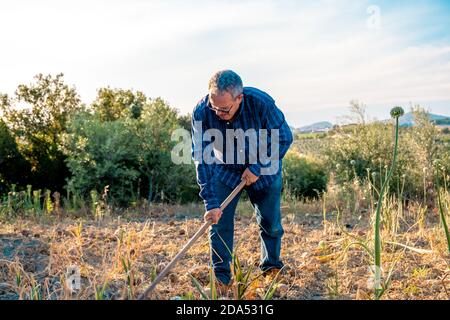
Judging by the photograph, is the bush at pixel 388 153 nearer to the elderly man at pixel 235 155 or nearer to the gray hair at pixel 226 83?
the elderly man at pixel 235 155

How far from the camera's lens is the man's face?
10.7 feet

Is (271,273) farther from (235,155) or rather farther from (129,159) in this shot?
(129,159)

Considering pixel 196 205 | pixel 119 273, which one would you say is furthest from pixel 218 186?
pixel 196 205

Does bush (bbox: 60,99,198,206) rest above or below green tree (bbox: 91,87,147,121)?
below

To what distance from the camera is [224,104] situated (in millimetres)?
3283

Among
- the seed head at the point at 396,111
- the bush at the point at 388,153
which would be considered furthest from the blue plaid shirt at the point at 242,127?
the bush at the point at 388,153

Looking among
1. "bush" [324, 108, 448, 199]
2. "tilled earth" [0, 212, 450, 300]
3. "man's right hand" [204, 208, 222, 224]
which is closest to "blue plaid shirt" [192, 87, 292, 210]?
"man's right hand" [204, 208, 222, 224]

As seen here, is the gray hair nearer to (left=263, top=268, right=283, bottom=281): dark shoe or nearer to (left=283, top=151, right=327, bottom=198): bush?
(left=263, top=268, right=283, bottom=281): dark shoe

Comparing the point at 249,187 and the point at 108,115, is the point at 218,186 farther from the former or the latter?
the point at 108,115

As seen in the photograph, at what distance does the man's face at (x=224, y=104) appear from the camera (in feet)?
10.7

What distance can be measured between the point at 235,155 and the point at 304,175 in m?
6.70

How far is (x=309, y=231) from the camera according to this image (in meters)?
5.84

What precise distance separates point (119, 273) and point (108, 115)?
712cm

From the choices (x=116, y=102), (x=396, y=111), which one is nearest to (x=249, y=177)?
(x=396, y=111)
